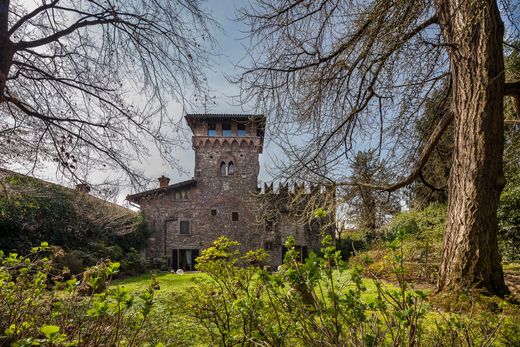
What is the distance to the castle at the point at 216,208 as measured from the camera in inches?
746

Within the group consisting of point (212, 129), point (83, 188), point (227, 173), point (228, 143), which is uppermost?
point (212, 129)

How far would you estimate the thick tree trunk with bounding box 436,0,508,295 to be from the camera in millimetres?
3777

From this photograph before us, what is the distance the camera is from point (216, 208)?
19703 mm

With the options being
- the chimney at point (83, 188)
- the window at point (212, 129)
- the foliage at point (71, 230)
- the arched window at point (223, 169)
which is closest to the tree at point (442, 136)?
the chimney at point (83, 188)

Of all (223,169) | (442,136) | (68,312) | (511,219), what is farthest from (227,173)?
(68,312)

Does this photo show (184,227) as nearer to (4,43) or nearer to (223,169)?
(223,169)

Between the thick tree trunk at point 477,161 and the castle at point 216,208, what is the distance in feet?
47.2

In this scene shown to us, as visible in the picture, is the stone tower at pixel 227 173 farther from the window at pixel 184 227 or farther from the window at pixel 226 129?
the window at pixel 184 227

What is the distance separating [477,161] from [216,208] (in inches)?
667

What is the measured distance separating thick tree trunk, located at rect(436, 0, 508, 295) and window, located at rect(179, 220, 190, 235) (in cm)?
1683

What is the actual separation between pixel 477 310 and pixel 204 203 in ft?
57.0

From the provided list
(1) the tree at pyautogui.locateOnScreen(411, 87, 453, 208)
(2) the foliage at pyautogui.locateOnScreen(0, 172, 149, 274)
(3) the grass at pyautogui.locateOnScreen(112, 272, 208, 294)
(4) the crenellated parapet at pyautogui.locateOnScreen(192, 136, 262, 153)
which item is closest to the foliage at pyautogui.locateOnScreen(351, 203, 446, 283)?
(1) the tree at pyautogui.locateOnScreen(411, 87, 453, 208)

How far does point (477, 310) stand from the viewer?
341 cm


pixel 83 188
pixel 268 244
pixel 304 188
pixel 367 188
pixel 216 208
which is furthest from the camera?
pixel 216 208
